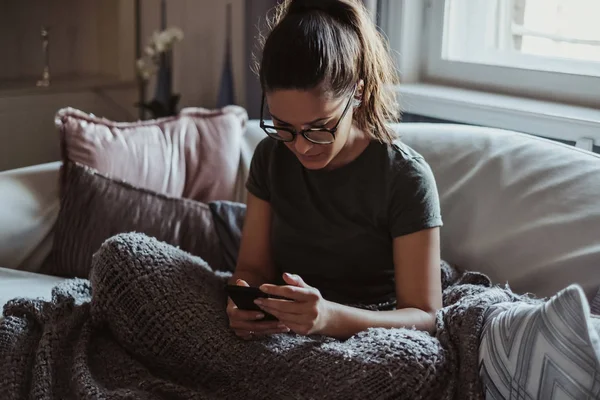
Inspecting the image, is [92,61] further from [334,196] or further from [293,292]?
[293,292]

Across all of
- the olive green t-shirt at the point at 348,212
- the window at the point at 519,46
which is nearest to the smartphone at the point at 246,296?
the olive green t-shirt at the point at 348,212

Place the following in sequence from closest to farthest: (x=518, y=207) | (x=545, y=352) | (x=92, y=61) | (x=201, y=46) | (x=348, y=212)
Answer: (x=545, y=352), (x=348, y=212), (x=518, y=207), (x=201, y=46), (x=92, y=61)

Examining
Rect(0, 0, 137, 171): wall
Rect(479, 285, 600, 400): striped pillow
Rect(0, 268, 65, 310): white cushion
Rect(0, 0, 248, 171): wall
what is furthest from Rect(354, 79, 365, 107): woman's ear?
Rect(0, 0, 137, 171): wall

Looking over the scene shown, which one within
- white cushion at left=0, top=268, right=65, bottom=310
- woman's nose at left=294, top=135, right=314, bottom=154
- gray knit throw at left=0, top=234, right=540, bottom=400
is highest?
woman's nose at left=294, top=135, right=314, bottom=154

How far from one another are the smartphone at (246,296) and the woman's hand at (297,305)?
0.09 ft

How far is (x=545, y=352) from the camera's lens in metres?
1.02

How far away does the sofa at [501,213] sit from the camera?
143 cm

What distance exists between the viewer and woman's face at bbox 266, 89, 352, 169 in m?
1.23

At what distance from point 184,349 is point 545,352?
1.92 ft

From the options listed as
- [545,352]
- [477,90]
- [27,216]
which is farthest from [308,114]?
[477,90]

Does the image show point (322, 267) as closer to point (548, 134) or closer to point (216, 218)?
point (216, 218)

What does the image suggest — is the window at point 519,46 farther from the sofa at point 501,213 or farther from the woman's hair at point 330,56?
the woman's hair at point 330,56

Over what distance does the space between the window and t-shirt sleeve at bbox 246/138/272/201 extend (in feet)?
2.85

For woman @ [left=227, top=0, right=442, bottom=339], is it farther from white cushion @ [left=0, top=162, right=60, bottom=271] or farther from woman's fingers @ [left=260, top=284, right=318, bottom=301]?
white cushion @ [left=0, top=162, right=60, bottom=271]
